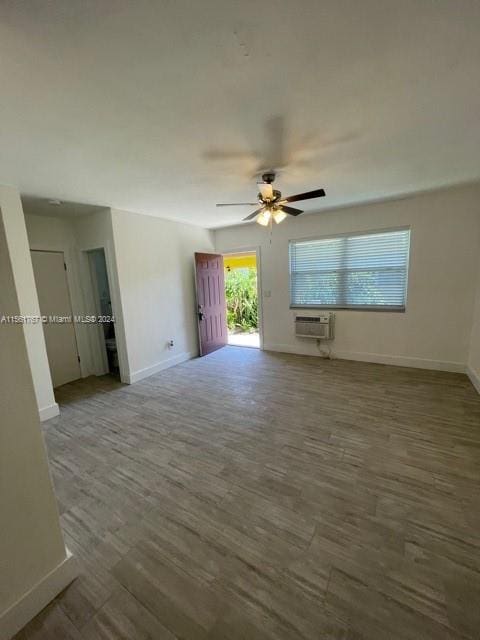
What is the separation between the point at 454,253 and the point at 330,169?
91.8 inches

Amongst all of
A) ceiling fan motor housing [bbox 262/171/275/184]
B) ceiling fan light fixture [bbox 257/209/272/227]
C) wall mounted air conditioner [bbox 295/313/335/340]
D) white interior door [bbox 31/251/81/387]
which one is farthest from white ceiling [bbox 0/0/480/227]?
wall mounted air conditioner [bbox 295/313/335/340]

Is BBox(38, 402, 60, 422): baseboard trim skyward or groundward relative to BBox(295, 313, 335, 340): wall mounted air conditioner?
groundward

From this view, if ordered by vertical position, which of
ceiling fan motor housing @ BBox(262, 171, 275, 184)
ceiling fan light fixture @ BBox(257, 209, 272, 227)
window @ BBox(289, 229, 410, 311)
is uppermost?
ceiling fan motor housing @ BBox(262, 171, 275, 184)

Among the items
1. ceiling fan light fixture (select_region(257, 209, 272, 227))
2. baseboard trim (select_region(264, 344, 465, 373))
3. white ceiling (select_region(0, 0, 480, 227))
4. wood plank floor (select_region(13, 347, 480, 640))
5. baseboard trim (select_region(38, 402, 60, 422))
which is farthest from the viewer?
baseboard trim (select_region(264, 344, 465, 373))

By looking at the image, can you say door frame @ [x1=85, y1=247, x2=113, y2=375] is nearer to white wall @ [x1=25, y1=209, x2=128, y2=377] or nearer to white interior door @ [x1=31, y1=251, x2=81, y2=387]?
white wall @ [x1=25, y1=209, x2=128, y2=377]

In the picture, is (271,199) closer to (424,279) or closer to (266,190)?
(266,190)

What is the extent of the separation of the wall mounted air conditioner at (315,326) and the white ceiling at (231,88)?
7.80 feet

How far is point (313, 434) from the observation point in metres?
2.45

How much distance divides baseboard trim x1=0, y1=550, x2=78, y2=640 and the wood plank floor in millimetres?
42

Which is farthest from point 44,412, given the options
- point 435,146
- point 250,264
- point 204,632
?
point 250,264

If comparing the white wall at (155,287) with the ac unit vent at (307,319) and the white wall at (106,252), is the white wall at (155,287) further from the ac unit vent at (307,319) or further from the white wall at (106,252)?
the ac unit vent at (307,319)

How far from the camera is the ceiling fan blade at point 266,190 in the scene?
242cm

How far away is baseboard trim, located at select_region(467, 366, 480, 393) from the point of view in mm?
3159

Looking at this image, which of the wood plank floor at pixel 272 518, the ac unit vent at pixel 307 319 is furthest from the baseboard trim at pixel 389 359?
the wood plank floor at pixel 272 518
